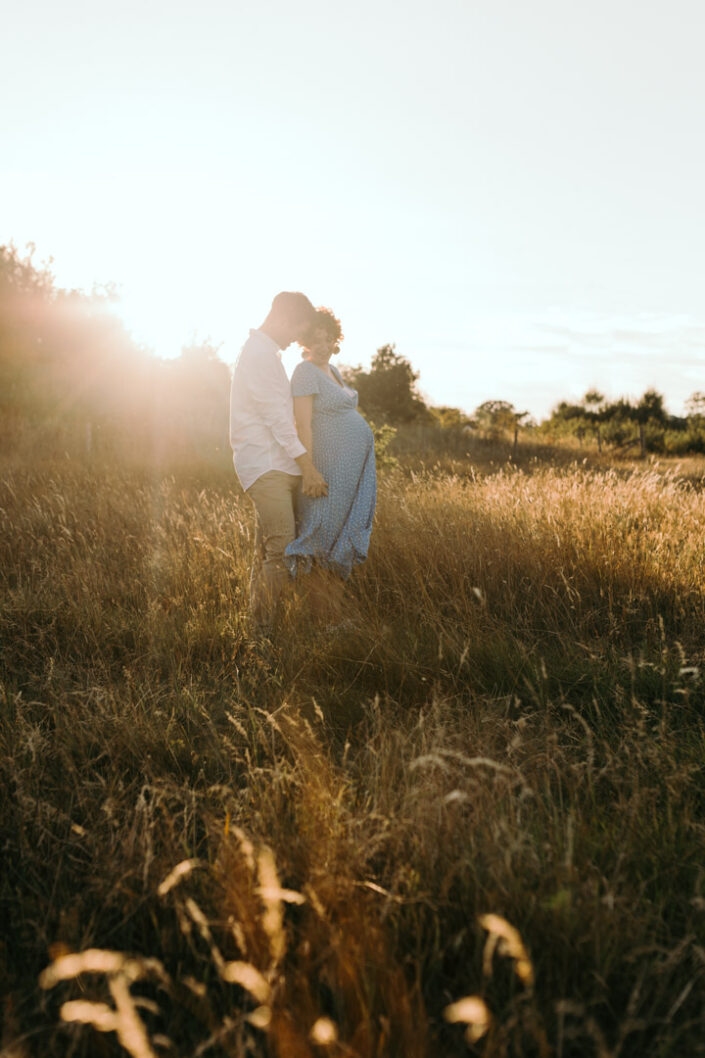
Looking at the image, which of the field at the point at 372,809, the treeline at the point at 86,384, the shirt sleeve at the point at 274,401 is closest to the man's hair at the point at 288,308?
the shirt sleeve at the point at 274,401

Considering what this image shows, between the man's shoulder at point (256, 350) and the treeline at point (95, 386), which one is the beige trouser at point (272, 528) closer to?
the man's shoulder at point (256, 350)

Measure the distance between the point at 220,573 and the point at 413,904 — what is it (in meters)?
3.19

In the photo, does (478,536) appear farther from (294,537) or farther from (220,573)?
(220,573)

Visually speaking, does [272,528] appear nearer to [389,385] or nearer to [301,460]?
[301,460]

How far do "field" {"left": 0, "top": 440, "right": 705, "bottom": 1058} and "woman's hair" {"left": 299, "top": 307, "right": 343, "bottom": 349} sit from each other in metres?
1.46

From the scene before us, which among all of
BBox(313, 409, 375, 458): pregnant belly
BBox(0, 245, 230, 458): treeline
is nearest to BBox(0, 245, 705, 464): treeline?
BBox(0, 245, 230, 458): treeline

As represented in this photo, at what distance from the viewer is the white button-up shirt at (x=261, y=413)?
3879 mm

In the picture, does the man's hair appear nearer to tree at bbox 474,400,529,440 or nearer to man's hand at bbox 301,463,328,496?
man's hand at bbox 301,463,328,496

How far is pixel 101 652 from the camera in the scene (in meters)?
3.58

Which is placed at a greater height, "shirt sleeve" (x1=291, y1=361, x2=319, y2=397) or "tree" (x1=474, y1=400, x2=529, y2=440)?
"tree" (x1=474, y1=400, x2=529, y2=440)

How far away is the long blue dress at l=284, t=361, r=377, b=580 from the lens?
13.5 ft

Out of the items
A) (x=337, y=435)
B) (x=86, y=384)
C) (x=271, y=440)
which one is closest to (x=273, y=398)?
(x=271, y=440)

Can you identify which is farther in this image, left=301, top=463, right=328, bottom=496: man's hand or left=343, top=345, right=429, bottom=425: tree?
left=343, top=345, right=429, bottom=425: tree

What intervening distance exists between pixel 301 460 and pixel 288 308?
89cm
